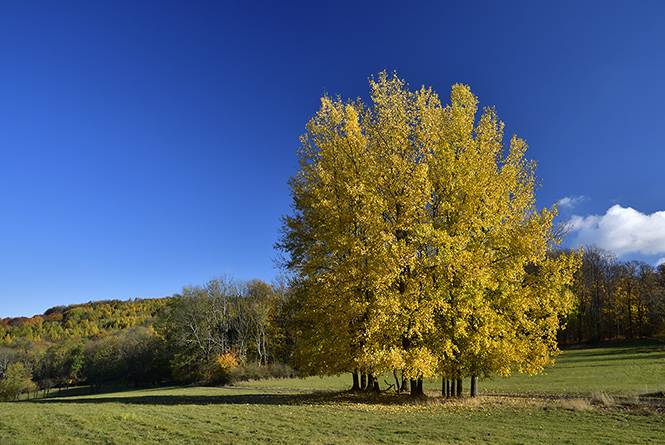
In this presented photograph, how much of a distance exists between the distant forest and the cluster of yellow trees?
103 feet

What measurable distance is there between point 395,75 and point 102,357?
301 ft

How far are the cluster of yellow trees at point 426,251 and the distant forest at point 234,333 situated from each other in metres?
31.3

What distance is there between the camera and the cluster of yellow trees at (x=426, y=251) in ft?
48.0

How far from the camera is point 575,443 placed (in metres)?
9.34

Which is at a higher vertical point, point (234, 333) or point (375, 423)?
point (375, 423)

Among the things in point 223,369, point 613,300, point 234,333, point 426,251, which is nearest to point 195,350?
point 234,333

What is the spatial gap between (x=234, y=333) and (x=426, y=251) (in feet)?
171

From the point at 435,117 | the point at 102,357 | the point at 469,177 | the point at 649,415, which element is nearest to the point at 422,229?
the point at 469,177

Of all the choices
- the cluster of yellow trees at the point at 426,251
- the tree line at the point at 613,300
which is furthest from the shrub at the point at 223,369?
the tree line at the point at 613,300

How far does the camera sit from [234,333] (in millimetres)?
60781

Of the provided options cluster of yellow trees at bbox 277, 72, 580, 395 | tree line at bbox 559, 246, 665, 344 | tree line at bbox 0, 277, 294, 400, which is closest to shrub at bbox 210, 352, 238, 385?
tree line at bbox 0, 277, 294, 400

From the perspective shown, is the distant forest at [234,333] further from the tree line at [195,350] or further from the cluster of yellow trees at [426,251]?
the cluster of yellow trees at [426,251]

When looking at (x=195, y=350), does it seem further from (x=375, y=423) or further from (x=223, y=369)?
(x=375, y=423)

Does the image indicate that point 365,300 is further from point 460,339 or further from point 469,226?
point 469,226
